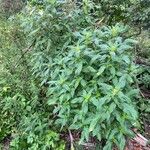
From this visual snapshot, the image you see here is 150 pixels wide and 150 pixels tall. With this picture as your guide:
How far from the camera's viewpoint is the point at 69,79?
411 centimetres

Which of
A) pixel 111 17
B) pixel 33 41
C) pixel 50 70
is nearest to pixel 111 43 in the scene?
pixel 50 70

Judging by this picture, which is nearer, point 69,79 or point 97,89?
point 97,89

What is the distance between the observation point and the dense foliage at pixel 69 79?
383 centimetres

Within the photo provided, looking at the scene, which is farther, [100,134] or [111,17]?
[111,17]

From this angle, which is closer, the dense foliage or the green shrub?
the green shrub

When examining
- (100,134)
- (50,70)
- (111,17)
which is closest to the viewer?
(100,134)

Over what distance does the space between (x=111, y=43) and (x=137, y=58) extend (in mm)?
2008

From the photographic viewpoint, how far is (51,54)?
4.68 m

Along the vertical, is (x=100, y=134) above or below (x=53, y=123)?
above

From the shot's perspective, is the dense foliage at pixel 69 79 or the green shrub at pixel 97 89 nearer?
the green shrub at pixel 97 89

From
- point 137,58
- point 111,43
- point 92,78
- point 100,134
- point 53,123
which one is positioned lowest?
point 137,58

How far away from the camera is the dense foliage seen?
12.6 ft

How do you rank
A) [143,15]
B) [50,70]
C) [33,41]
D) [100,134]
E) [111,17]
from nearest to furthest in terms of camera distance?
[100,134], [50,70], [33,41], [143,15], [111,17]

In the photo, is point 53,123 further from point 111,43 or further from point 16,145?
point 111,43
